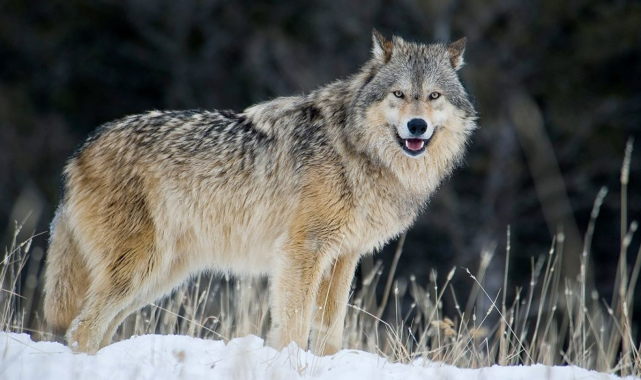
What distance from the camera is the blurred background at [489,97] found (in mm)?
12406

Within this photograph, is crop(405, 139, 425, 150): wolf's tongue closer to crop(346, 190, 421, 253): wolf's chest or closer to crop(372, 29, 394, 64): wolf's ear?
crop(346, 190, 421, 253): wolf's chest

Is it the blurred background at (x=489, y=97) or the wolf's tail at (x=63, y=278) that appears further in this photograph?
the blurred background at (x=489, y=97)

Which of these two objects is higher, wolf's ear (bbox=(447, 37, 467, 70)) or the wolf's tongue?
wolf's ear (bbox=(447, 37, 467, 70))

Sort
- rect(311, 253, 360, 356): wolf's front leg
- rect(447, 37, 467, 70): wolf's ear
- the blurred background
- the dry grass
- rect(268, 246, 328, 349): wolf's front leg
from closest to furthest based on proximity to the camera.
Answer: the dry grass → rect(268, 246, 328, 349): wolf's front leg → rect(311, 253, 360, 356): wolf's front leg → rect(447, 37, 467, 70): wolf's ear → the blurred background

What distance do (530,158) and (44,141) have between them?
29.7 ft

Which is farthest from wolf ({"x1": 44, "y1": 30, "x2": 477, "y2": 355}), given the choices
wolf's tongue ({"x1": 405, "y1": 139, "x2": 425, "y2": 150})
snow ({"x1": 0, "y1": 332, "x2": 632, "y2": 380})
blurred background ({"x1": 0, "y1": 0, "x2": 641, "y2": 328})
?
blurred background ({"x1": 0, "y1": 0, "x2": 641, "y2": 328})

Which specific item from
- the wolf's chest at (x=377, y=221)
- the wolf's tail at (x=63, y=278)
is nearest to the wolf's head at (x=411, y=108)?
the wolf's chest at (x=377, y=221)

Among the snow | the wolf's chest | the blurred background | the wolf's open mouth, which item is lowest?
the snow

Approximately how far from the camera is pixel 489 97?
12648mm

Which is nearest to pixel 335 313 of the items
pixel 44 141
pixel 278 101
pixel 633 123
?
pixel 278 101

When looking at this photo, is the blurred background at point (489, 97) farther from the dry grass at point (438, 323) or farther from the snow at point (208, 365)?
the snow at point (208, 365)

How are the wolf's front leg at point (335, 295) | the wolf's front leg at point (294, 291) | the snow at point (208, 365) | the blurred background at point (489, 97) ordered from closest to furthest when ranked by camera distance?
1. the snow at point (208, 365)
2. the wolf's front leg at point (294, 291)
3. the wolf's front leg at point (335, 295)
4. the blurred background at point (489, 97)

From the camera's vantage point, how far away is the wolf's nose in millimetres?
4570

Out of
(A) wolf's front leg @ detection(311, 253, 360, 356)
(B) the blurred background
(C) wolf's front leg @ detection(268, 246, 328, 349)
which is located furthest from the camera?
(B) the blurred background
